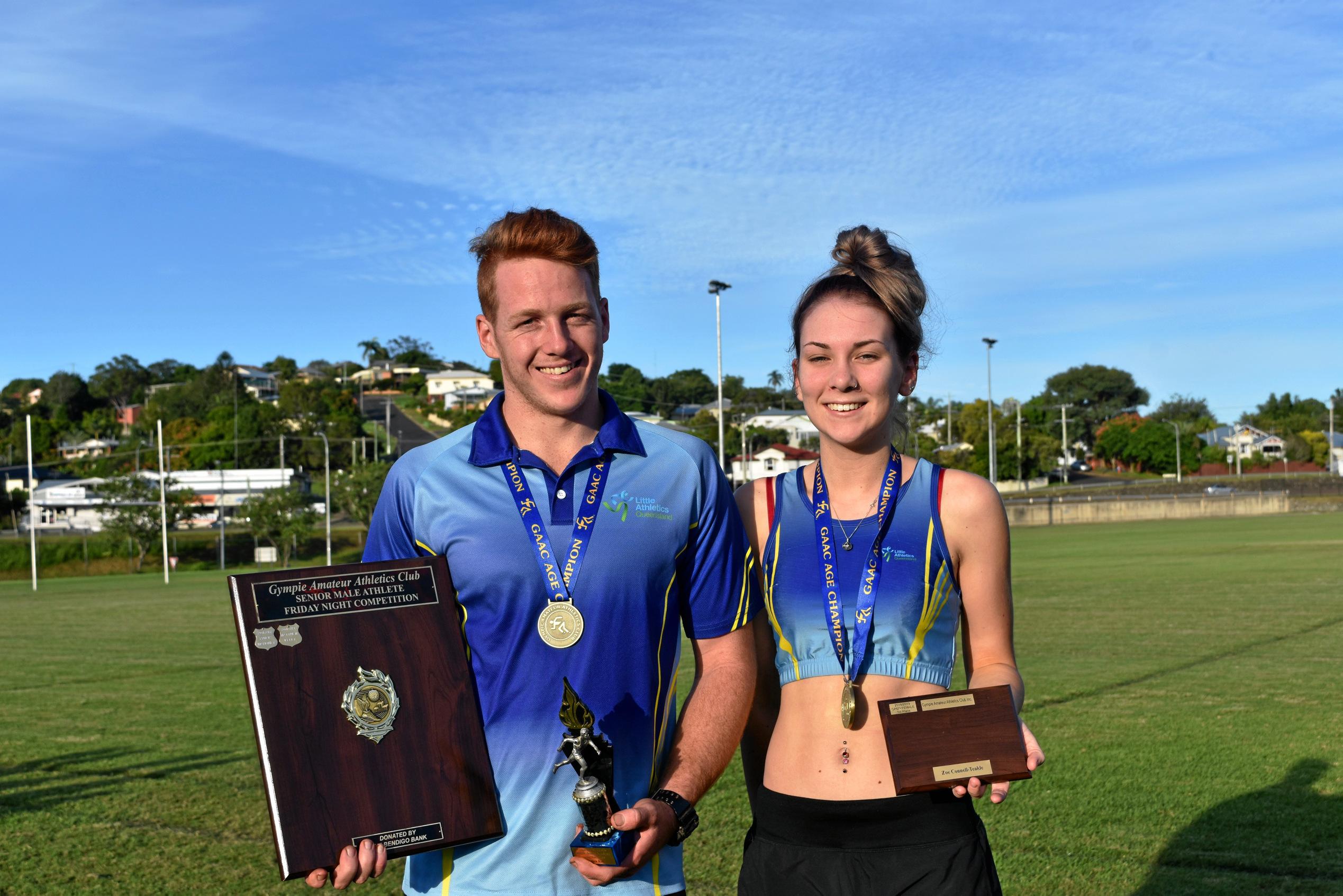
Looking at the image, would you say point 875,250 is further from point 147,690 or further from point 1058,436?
point 1058,436

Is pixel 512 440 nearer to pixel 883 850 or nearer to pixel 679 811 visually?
pixel 679 811

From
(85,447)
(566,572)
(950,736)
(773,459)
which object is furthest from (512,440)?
(85,447)

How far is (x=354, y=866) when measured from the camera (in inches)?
92.8

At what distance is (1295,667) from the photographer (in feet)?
40.2

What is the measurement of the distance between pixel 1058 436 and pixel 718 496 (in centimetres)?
12427

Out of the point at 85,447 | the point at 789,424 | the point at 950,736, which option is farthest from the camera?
the point at 789,424

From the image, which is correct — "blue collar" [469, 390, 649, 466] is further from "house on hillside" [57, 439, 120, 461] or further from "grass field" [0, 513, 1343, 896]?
"house on hillside" [57, 439, 120, 461]

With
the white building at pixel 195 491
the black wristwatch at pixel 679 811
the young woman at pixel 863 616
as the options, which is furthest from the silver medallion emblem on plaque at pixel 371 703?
the white building at pixel 195 491

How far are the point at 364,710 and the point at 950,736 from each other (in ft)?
4.33

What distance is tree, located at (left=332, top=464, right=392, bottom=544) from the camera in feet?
186

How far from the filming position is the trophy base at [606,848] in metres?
2.36

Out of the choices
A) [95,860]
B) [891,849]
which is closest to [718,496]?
[891,849]

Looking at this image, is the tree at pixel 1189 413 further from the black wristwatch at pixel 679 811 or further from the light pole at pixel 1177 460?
the black wristwatch at pixel 679 811

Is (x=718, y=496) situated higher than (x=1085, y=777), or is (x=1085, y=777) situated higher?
(x=718, y=496)
